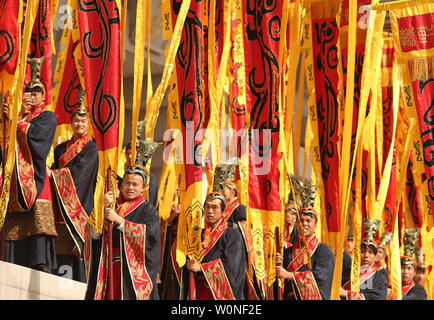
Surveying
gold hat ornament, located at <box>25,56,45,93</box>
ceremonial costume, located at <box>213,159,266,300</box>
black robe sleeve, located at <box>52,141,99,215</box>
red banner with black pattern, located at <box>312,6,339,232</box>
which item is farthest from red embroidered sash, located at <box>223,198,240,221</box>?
gold hat ornament, located at <box>25,56,45,93</box>

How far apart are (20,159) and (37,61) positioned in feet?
3.06

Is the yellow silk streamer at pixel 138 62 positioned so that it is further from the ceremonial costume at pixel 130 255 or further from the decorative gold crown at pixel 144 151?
the ceremonial costume at pixel 130 255

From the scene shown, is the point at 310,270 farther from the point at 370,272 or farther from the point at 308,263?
the point at 370,272

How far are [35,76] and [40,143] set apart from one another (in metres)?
0.63

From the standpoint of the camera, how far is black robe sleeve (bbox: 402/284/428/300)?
13133 mm

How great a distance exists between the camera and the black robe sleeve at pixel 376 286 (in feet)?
40.0

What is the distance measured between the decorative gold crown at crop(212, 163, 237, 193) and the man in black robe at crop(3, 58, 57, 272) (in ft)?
6.30

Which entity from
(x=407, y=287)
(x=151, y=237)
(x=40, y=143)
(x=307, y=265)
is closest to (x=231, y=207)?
(x=307, y=265)

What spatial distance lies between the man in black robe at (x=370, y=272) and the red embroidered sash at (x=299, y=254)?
0.87 m

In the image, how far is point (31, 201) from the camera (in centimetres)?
945

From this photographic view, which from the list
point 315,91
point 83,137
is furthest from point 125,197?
point 315,91

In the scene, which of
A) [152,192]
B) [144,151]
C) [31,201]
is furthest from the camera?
[152,192]

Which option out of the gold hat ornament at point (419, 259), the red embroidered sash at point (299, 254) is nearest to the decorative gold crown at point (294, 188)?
the red embroidered sash at point (299, 254)

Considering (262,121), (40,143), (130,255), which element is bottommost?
(130,255)
